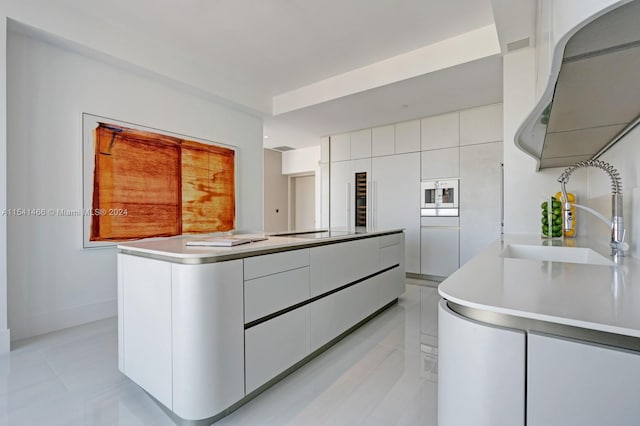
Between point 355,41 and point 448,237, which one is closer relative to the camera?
point 355,41

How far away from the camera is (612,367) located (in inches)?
22.4

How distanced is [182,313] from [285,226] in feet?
21.8

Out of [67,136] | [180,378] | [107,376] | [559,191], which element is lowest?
[107,376]

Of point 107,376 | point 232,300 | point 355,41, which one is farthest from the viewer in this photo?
point 355,41

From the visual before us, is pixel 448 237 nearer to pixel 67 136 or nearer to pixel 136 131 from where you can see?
pixel 136 131

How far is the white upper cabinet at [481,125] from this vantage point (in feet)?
13.7

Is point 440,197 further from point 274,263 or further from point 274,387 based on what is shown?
point 274,387

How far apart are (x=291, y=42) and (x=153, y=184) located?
2182 millimetres

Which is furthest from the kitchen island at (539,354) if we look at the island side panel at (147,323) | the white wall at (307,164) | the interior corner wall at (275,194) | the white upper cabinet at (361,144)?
the interior corner wall at (275,194)

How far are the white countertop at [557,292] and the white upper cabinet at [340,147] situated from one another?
4702 mm

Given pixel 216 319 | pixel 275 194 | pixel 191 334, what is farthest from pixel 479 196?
pixel 275 194

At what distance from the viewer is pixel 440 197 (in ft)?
15.1

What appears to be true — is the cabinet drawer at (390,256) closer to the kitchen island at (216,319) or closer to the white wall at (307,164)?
the kitchen island at (216,319)

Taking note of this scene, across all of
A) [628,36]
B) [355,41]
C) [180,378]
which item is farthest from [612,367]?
[355,41]
